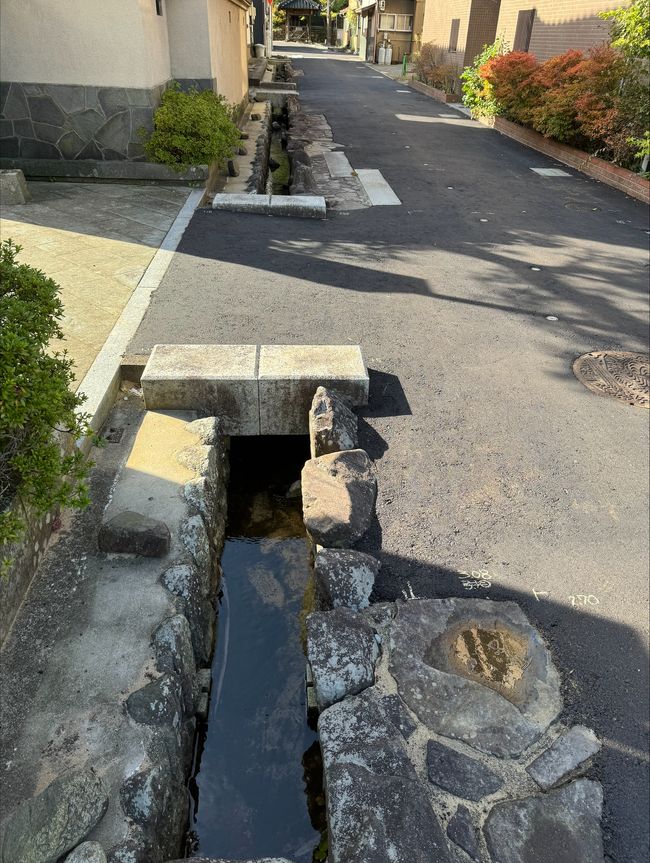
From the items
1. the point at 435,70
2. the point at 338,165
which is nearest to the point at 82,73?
the point at 338,165

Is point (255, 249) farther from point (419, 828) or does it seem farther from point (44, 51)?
point (419, 828)

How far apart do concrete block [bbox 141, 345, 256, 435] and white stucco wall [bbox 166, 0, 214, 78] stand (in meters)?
8.93

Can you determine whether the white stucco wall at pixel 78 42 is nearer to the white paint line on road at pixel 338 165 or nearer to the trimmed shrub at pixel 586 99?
the white paint line on road at pixel 338 165

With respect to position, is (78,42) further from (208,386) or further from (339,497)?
(339,497)

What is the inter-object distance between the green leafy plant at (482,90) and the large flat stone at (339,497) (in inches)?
707

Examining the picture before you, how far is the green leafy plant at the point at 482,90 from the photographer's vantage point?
18917 mm

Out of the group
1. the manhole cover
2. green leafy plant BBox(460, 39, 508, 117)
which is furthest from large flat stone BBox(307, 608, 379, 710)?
green leafy plant BBox(460, 39, 508, 117)

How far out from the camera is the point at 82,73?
373 inches

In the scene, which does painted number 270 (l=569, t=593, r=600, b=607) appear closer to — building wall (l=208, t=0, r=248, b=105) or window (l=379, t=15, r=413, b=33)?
building wall (l=208, t=0, r=248, b=105)

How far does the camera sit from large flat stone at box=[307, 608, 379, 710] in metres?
2.88

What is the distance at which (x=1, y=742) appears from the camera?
2564 mm

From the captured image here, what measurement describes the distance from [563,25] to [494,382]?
56.8ft

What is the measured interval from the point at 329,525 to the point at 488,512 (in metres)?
1.08

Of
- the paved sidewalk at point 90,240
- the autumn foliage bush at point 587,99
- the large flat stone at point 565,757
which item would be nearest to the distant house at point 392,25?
the autumn foliage bush at point 587,99
